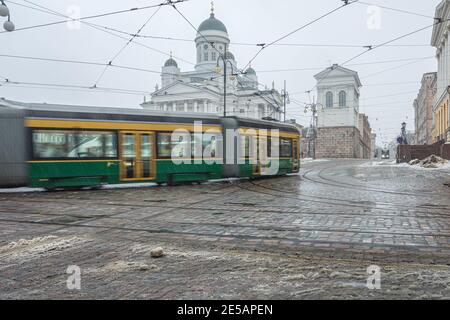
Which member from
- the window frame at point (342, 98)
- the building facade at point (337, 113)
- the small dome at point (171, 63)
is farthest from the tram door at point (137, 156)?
the small dome at point (171, 63)

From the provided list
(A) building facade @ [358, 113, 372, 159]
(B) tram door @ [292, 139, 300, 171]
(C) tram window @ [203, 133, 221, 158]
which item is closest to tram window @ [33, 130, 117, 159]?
(C) tram window @ [203, 133, 221, 158]

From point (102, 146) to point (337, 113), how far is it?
200 feet

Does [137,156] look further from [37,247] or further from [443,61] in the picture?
[443,61]

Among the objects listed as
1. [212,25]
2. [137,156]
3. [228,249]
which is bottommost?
[228,249]

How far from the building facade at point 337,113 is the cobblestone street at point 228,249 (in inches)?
2357

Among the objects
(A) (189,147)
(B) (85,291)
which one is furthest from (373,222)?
(A) (189,147)

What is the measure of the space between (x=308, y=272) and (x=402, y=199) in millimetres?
7771

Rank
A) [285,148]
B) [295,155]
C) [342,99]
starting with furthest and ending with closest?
1. [342,99]
2. [295,155]
3. [285,148]

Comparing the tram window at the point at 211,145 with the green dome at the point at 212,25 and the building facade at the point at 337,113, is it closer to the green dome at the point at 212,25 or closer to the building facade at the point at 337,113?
the building facade at the point at 337,113

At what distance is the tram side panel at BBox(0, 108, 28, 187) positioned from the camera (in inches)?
522

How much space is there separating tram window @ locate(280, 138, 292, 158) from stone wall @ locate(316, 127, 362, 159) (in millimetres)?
48988

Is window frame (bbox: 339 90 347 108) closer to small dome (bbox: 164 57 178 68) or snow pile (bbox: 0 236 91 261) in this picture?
small dome (bbox: 164 57 178 68)

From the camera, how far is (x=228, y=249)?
553 centimetres

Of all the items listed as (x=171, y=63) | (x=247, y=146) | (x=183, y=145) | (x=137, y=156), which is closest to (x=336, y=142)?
(x=171, y=63)
